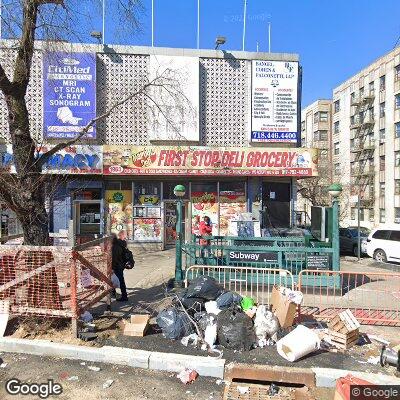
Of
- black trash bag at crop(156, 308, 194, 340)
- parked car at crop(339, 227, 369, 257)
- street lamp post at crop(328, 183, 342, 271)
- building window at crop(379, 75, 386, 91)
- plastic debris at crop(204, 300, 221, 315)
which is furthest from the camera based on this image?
building window at crop(379, 75, 386, 91)

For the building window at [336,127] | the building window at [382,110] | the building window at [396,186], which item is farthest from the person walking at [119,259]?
the building window at [336,127]

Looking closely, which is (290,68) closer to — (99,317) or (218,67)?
(218,67)

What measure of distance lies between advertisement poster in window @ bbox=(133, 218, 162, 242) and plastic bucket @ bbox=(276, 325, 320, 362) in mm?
11786

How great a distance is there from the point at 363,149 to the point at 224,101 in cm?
3588

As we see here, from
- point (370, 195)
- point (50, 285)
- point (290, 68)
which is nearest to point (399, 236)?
point (290, 68)

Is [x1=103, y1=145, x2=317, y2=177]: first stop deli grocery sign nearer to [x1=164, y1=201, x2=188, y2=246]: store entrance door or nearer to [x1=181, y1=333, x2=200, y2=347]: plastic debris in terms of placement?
[x1=164, y1=201, x2=188, y2=246]: store entrance door

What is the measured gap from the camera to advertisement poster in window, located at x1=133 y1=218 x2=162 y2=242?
1700 cm

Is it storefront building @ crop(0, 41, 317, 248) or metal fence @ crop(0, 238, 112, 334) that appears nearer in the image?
metal fence @ crop(0, 238, 112, 334)

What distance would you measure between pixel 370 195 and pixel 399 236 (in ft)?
109

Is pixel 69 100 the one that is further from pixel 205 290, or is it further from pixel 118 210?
pixel 205 290

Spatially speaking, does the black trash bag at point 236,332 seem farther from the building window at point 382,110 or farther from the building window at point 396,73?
the building window at point 382,110

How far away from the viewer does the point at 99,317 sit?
700 cm

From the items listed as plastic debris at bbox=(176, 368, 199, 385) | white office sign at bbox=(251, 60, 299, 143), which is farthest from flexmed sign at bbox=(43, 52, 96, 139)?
plastic debris at bbox=(176, 368, 199, 385)

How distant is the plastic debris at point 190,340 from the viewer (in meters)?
5.91
